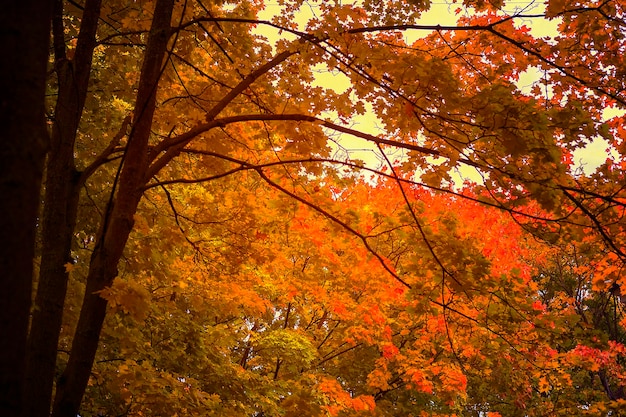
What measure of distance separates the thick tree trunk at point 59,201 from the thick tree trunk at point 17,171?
8.42 feet

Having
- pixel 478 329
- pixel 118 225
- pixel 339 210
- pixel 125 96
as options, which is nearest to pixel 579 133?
pixel 339 210

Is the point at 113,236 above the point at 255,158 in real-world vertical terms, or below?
below

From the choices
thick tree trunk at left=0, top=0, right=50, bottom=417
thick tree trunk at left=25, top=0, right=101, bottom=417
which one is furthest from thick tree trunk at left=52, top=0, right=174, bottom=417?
thick tree trunk at left=0, top=0, right=50, bottom=417

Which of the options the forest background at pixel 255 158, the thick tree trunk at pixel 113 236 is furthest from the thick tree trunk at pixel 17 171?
the thick tree trunk at pixel 113 236

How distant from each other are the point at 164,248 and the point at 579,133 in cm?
Result: 464

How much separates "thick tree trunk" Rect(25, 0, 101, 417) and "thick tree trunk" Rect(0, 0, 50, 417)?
257 centimetres

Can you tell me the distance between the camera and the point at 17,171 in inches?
49.1

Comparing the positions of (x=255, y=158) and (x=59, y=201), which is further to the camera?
(x=255, y=158)

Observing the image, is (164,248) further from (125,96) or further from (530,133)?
(530,133)

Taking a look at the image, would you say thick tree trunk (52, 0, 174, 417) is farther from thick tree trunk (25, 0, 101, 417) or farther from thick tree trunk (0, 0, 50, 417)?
thick tree trunk (0, 0, 50, 417)

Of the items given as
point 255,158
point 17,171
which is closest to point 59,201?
point 255,158

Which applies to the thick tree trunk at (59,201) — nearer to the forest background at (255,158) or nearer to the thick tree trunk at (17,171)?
the forest background at (255,158)

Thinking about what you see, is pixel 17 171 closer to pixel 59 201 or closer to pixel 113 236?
pixel 113 236

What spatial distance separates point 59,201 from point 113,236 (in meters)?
0.90
